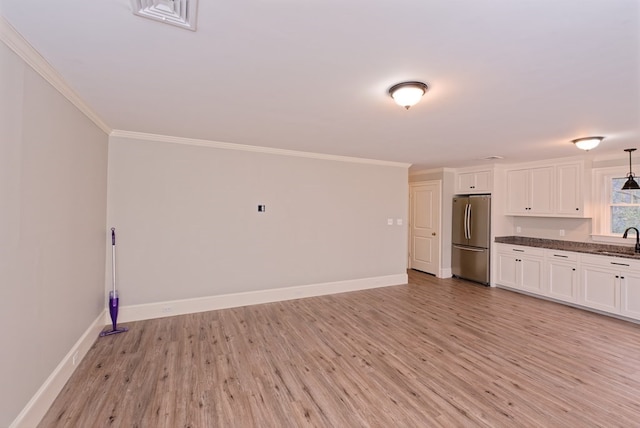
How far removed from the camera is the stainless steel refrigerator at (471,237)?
5.52m

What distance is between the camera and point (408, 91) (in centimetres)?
209

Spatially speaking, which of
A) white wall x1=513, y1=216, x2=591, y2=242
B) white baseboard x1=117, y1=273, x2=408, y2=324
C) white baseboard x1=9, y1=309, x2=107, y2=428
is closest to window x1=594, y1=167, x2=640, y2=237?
white wall x1=513, y1=216, x2=591, y2=242

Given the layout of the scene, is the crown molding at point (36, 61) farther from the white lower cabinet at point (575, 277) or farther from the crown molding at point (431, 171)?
the white lower cabinet at point (575, 277)

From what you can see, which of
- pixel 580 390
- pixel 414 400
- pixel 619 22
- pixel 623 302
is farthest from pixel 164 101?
pixel 623 302

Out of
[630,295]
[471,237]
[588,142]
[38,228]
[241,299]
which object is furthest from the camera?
[471,237]

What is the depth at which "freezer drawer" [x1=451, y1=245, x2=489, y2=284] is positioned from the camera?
5.54 metres

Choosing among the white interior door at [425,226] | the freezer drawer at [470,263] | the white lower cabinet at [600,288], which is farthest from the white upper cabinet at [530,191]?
the white interior door at [425,226]

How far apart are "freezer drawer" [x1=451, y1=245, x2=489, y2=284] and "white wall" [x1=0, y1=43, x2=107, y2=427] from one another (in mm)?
6219

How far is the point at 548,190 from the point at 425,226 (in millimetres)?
2298

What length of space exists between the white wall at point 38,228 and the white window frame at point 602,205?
6.91m

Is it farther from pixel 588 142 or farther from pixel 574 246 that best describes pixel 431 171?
pixel 588 142

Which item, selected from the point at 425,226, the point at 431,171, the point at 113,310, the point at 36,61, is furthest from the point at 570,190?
the point at 113,310

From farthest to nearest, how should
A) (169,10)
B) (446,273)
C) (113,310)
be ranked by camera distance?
(446,273) → (113,310) → (169,10)

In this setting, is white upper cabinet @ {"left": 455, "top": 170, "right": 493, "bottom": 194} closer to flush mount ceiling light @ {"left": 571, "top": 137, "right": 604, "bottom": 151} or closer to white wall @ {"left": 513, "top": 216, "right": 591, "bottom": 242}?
white wall @ {"left": 513, "top": 216, "right": 591, "bottom": 242}
